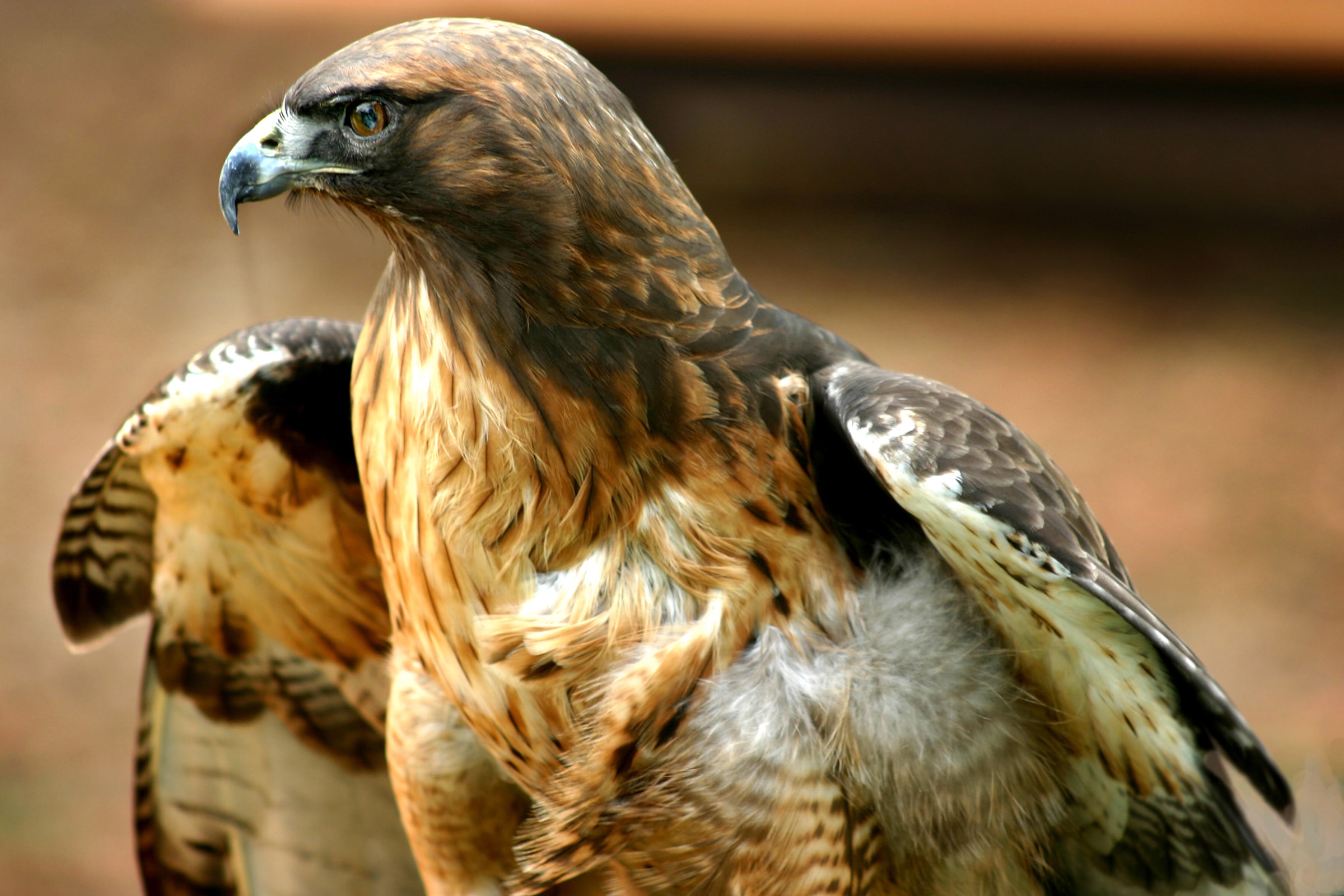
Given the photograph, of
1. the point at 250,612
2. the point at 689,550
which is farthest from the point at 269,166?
the point at 250,612

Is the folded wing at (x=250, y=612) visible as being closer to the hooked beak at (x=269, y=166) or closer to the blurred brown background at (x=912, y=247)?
the hooked beak at (x=269, y=166)

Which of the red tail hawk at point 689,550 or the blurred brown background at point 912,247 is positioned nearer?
the red tail hawk at point 689,550

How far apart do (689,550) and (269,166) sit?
749 mm

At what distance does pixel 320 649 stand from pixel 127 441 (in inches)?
23.3

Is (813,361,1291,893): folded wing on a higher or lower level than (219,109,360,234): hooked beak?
lower

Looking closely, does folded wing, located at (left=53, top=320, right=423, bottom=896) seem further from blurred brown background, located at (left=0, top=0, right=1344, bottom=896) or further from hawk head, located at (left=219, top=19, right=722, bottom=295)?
blurred brown background, located at (left=0, top=0, right=1344, bottom=896)

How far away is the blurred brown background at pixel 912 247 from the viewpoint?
4.09 m

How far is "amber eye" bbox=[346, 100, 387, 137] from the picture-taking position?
1434 millimetres

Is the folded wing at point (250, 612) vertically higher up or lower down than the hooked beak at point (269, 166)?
lower down

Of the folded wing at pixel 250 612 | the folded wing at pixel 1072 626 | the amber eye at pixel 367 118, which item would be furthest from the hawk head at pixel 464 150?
the folded wing at pixel 250 612

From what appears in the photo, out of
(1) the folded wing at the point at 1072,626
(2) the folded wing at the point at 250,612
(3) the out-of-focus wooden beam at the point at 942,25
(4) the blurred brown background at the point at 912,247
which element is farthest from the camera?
(4) the blurred brown background at the point at 912,247

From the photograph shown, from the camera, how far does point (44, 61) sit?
4.72 meters

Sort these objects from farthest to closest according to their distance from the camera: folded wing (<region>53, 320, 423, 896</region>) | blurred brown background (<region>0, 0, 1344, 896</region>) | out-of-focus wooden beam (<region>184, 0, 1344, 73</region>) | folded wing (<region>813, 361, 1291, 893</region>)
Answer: blurred brown background (<region>0, 0, 1344, 896</region>) < out-of-focus wooden beam (<region>184, 0, 1344, 73</region>) < folded wing (<region>53, 320, 423, 896</region>) < folded wing (<region>813, 361, 1291, 893</region>)

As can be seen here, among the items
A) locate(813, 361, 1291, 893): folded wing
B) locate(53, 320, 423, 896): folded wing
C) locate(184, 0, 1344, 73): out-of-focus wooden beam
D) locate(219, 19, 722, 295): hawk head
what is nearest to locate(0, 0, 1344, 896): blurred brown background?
locate(184, 0, 1344, 73): out-of-focus wooden beam
